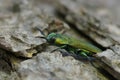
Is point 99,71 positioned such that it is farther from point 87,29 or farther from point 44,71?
point 87,29

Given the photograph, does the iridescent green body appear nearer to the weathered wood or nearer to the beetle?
the beetle

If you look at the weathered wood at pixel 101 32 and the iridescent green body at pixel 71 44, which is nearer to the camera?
the weathered wood at pixel 101 32

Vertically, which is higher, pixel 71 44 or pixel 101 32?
pixel 101 32

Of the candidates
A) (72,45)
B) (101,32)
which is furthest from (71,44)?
(101,32)

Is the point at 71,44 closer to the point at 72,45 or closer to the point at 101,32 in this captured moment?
the point at 72,45

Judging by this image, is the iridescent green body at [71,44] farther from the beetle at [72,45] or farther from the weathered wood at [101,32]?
the weathered wood at [101,32]

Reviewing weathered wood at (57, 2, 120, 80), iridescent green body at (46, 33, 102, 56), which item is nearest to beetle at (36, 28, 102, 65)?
iridescent green body at (46, 33, 102, 56)

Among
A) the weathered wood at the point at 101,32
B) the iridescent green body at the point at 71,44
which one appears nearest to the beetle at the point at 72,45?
the iridescent green body at the point at 71,44

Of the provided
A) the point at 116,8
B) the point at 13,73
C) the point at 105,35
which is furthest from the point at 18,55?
the point at 116,8

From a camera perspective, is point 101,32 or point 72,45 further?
point 101,32
